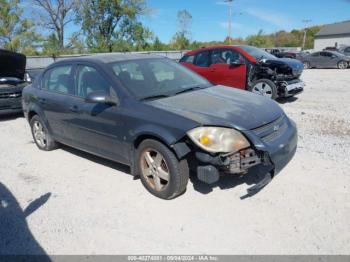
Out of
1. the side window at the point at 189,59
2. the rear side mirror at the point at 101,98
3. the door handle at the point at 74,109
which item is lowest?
the door handle at the point at 74,109

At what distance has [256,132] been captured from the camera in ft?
11.4

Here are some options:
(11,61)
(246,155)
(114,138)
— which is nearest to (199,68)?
(11,61)

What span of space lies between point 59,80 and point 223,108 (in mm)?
2865

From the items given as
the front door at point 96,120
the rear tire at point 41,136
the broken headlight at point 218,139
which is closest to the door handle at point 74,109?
the front door at point 96,120

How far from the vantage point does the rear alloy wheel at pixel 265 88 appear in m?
8.53

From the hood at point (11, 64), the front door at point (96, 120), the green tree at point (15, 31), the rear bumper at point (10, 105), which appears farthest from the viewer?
the green tree at point (15, 31)

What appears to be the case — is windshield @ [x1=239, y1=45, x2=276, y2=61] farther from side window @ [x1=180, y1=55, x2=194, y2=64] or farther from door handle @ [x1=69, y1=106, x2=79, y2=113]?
door handle @ [x1=69, y1=106, x2=79, y2=113]

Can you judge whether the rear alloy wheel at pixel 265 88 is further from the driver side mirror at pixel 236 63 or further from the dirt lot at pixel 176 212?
the dirt lot at pixel 176 212

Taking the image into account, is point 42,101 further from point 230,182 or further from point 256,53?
point 256,53

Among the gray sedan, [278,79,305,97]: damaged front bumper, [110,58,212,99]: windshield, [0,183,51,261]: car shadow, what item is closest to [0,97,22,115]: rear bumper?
[0,183,51,261]: car shadow

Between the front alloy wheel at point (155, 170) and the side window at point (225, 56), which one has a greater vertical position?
the side window at point (225, 56)

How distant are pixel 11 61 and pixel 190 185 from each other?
6.63m

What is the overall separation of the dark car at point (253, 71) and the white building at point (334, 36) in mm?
54198

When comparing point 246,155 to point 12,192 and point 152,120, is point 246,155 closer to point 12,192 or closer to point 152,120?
point 152,120
